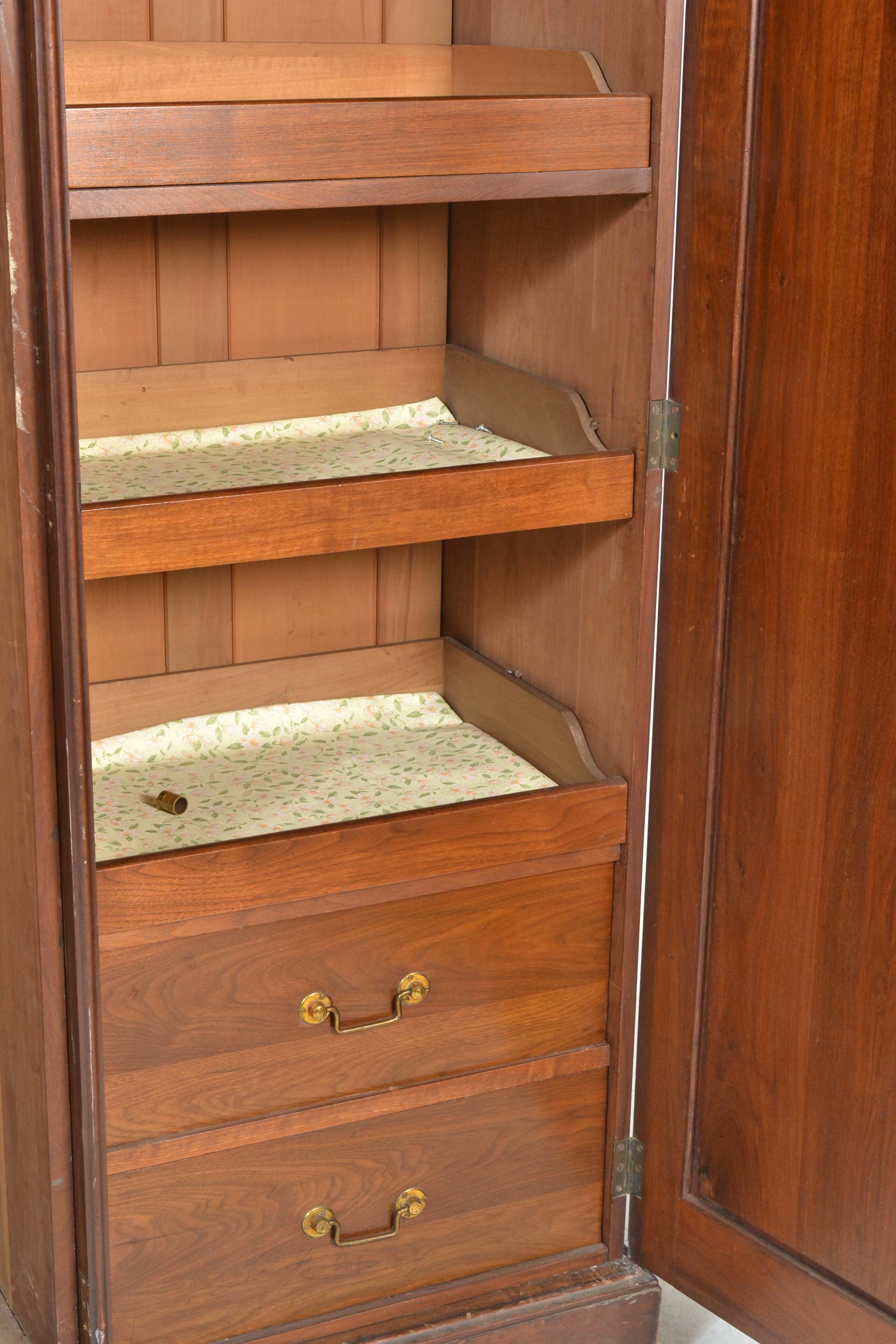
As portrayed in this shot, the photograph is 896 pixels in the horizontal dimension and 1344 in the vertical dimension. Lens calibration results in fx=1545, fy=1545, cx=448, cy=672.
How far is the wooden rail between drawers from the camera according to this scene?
1505mm

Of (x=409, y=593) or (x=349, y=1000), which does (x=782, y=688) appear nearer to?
(x=349, y=1000)

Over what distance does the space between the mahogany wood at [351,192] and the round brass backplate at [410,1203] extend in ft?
3.32

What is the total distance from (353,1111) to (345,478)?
649 mm

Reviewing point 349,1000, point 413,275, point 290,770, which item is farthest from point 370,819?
point 413,275

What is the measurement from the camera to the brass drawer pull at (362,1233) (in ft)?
5.27

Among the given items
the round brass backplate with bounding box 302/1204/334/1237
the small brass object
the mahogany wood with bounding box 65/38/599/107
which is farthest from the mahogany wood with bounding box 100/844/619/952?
the mahogany wood with bounding box 65/38/599/107

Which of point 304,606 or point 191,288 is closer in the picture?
point 191,288

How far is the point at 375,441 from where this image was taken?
1819 millimetres

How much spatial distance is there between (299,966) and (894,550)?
0.70 meters

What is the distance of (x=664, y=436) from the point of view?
60.9 inches

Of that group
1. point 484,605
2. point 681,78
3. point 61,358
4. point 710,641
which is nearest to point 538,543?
point 484,605

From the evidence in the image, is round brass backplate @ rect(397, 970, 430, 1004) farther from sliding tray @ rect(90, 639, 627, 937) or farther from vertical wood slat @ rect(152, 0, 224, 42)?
vertical wood slat @ rect(152, 0, 224, 42)

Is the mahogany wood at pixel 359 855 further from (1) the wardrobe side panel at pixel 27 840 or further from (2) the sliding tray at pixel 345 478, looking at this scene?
(2) the sliding tray at pixel 345 478

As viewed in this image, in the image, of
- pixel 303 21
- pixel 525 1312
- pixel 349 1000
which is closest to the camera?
pixel 349 1000
